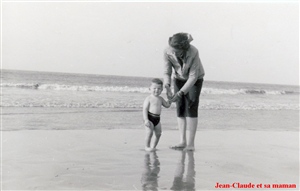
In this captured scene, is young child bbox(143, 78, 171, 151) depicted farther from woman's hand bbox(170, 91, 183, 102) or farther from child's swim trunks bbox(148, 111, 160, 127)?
woman's hand bbox(170, 91, 183, 102)

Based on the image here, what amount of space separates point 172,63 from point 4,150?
2.22 metres

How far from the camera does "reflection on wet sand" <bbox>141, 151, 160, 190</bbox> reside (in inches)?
101

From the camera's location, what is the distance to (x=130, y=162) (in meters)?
3.31

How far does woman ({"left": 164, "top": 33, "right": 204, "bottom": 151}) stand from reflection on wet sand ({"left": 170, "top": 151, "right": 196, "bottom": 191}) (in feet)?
1.81

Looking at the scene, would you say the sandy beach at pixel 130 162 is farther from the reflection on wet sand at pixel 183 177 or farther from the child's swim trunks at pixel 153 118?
the child's swim trunks at pixel 153 118

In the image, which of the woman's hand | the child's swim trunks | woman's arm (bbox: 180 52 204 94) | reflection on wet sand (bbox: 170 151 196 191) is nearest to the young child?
the child's swim trunks

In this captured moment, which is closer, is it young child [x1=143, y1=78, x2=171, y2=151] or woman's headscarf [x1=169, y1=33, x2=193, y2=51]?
woman's headscarf [x1=169, y1=33, x2=193, y2=51]

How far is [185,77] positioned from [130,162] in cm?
138

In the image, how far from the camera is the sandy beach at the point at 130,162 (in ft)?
8.63

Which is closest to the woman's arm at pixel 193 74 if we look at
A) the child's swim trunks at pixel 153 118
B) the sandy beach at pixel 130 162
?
the child's swim trunks at pixel 153 118

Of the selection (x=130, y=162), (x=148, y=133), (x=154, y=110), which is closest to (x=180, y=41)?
(x=154, y=110)

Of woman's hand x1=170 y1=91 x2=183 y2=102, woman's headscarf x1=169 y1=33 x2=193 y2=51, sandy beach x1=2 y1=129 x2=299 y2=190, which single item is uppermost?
woman's headscarf x1=169 y1=33 x2=193 y2=51

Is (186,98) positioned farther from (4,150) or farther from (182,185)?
(4,150)

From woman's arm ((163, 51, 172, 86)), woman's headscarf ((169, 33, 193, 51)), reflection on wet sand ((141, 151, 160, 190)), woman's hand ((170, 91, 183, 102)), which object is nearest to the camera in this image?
reflection on wet sand ((141, 151, 160, 190))
